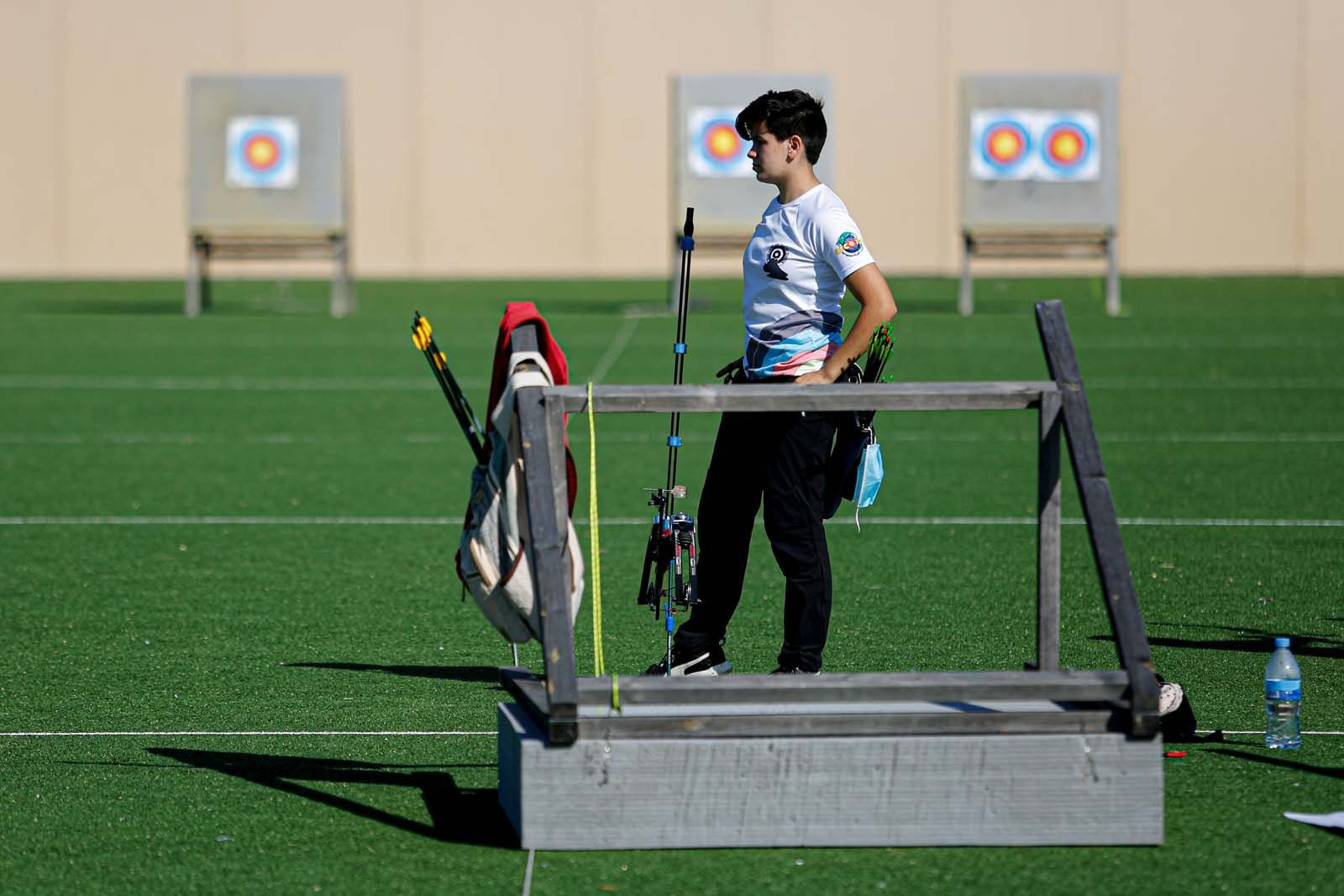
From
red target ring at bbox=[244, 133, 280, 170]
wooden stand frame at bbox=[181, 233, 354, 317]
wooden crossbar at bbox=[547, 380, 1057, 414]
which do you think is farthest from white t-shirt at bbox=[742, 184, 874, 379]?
red target ring at bbox=[244, 133, 280, 170]

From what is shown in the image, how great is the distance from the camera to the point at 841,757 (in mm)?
4172

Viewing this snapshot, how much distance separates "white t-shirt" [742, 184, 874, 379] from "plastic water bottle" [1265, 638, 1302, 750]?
1439 millimetres

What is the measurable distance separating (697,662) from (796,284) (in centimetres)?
112

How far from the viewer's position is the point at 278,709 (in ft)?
18.6

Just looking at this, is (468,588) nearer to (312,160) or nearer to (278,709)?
(278,709)

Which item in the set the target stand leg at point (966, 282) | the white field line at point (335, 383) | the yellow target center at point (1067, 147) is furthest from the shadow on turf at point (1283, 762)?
Result: the yellow target center at point (1067, 147)

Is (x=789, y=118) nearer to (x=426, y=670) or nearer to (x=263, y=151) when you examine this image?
(x=426, y=670)

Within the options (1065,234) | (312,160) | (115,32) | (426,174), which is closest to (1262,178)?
(1065,234)

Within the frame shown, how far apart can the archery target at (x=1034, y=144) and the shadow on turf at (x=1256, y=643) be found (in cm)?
1731

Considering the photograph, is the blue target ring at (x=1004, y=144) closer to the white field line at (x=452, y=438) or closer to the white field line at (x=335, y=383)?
the white field line at (x=335, y=383)

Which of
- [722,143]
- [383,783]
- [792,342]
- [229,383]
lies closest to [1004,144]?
[722,143]

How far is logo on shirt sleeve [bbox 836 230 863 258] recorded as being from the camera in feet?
17.1

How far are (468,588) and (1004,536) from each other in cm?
446

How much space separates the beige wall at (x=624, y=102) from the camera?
30.2 meters
